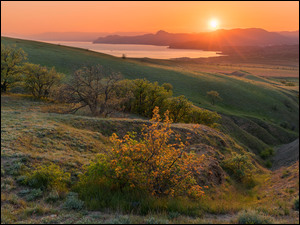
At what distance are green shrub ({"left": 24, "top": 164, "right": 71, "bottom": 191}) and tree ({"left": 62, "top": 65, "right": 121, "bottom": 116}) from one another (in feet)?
55.8

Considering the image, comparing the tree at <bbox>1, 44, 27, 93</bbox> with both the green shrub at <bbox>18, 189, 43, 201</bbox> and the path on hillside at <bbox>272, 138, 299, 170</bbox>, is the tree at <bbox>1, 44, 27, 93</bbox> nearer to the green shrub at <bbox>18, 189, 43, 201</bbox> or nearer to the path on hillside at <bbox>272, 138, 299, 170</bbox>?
the green shrub at <bbox>18, 189, 43, 201</bbox>

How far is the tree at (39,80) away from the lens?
32.5 metres

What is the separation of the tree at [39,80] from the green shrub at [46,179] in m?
24.8

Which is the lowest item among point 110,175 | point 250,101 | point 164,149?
point 250,101

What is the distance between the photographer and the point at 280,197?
10.3 meters

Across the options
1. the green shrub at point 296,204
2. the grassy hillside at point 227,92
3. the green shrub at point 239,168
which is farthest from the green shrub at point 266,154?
the green shrub at point 296,204

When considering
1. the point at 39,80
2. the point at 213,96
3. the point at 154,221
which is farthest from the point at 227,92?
the point at 154,221

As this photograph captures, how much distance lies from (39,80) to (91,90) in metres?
10.6

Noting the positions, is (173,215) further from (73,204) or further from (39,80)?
(39,80)

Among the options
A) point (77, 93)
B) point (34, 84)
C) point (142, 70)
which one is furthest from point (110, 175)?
point (142, 70)

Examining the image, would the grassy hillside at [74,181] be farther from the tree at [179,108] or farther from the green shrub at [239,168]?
the tree at [179,108]

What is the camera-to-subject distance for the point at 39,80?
32.4 meters

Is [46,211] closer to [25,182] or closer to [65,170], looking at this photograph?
[25,182]

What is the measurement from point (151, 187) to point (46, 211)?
4.18 metres
